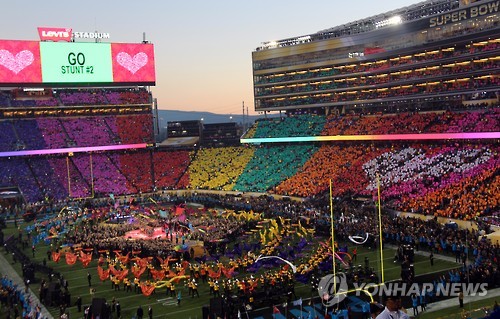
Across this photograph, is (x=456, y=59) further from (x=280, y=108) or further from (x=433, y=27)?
(x=280, y=108)

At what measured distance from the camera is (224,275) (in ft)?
89.5

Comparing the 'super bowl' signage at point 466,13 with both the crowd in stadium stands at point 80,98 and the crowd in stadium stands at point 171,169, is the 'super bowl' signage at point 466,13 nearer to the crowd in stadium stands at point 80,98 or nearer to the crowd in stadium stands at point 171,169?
the crowd in stadium stands at point 171,169

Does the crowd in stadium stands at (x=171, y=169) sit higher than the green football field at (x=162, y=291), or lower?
higher

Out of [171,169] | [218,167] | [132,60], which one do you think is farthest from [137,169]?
[132,60]

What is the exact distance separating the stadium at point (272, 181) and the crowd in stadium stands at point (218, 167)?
364 mm

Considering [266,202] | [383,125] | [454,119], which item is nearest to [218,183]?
[266,202]

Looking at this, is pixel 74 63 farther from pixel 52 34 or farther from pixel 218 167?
pixel 218 167

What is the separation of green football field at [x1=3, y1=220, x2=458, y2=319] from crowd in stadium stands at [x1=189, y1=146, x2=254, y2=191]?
107ft

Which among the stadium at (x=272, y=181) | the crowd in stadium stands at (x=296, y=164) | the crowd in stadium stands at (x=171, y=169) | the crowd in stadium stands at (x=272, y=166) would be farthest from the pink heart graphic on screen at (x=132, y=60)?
the crowd in stadium stands at (x=272, y=166)

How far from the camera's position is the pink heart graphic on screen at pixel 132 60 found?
245 feet

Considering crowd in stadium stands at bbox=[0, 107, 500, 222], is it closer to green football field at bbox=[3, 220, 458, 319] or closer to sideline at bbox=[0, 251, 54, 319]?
green football field at bbox=[3, 220, 458, 319]

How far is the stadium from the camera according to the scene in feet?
81.1

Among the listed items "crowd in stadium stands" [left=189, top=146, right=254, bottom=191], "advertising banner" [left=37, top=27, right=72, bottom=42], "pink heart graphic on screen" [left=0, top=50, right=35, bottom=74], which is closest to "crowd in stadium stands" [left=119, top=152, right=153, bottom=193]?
Result: "crowd in stadium stands" [left=189, top=146, right=254, bottom=191]

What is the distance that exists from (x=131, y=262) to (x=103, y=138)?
43723 millimetres
